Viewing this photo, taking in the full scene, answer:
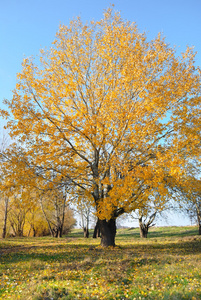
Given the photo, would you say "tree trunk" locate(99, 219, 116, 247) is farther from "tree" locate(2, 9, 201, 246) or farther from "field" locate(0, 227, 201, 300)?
"field" locate(0, 227, 201, 300)

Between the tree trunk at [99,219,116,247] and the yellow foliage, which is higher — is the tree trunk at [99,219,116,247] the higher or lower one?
the lower one

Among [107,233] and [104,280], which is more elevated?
[107,233]

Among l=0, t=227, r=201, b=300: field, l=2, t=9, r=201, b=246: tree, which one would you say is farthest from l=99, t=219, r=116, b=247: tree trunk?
l=0, t=227, r=201, b=300: field

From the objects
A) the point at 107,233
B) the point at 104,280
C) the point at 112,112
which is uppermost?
the point at 112,112

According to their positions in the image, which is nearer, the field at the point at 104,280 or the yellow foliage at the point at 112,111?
the field at the point at 104,280

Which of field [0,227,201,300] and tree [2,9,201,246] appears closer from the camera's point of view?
field [0,227,201,300]

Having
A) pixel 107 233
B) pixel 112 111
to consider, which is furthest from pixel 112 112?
pixel 107 233

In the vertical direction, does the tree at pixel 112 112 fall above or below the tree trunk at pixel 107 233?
above

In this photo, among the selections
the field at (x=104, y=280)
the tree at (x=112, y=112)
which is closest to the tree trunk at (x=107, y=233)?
the tree at (x=112, y=112)

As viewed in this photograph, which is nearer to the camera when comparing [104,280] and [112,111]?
[104,280]

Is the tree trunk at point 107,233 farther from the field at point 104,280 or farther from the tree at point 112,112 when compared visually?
the field at point 104,280

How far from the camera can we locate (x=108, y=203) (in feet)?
38.4

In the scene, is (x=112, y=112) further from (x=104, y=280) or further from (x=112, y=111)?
(x=104, y=280)

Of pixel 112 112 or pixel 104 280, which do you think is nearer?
pixel 104 280
